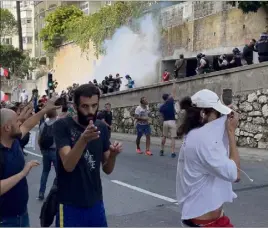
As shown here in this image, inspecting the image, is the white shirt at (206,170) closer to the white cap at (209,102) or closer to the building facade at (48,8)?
the white cap at (209,102)

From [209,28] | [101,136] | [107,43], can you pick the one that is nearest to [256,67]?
[209,28]

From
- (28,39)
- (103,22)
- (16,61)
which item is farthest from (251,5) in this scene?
(28,39)

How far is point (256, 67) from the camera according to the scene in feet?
50.1

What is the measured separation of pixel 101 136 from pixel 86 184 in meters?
0.39

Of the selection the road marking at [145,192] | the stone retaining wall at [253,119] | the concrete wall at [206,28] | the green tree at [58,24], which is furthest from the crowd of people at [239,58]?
the green tree at [58,24]

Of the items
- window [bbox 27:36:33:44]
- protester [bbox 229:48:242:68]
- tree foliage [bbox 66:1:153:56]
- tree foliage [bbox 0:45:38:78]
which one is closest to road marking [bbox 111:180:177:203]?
protester [bbox 229:48:242:68]

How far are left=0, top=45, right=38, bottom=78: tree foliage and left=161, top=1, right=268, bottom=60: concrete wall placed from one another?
2797cm

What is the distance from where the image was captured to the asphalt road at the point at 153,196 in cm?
709

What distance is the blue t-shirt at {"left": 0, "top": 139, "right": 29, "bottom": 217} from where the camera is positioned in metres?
3.80

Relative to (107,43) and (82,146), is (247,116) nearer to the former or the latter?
(82,146)

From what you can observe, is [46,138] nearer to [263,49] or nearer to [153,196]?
[153,196]

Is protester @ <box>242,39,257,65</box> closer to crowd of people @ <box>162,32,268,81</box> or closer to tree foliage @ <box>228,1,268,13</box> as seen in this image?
crowd of people @ <box>162,32,268,81</box>

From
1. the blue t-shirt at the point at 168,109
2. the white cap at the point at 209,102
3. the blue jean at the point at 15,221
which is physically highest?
the white cap at the point at 209,102

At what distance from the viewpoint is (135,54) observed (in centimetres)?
3112
